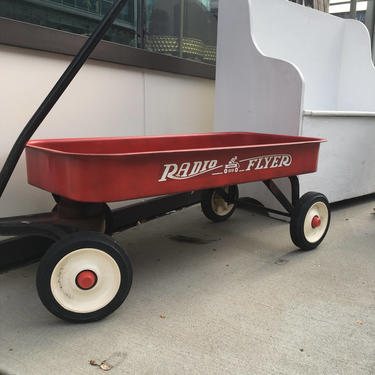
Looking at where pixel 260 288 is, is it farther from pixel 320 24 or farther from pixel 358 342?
pixel 320 24

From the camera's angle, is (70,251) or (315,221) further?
(315,221)

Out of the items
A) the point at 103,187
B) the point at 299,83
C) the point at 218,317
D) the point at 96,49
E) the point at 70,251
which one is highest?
the point at 96,49

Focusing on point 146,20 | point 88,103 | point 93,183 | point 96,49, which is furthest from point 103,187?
point 146,20

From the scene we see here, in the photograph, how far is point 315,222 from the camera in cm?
191

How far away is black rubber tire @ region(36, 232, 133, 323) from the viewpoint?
3.83ft

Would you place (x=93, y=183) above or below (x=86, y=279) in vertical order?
above

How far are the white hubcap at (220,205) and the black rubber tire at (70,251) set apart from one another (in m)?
1.16

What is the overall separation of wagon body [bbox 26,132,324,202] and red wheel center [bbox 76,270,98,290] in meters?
0.25

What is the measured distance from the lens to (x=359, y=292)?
1.51 metres

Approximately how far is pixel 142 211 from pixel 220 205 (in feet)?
1.98

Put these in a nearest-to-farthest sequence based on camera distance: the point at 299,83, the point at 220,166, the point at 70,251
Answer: the point at 70,251
the point at 220,166
the point at 299,83

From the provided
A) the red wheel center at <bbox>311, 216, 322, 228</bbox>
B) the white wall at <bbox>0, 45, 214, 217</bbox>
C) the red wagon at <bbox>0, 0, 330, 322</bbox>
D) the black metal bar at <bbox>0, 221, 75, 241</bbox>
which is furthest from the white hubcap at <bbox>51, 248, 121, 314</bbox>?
the red wheel center at <bbox>311, 216, 322, 228</bbox>

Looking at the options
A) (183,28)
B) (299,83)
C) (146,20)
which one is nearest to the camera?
(299,83)

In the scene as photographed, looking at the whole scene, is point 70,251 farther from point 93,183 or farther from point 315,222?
point 315,222
